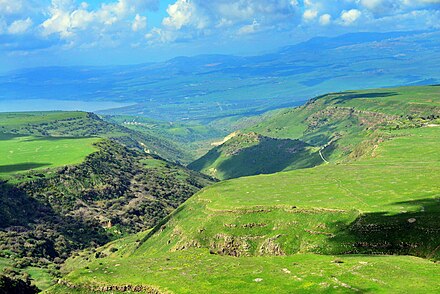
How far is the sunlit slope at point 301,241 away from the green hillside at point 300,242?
9.2 inches

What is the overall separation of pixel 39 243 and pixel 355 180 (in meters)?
124

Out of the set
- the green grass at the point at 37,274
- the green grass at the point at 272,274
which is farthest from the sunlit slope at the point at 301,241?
the green grass at the point at 37,274

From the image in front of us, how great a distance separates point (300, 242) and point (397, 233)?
21.7 metres

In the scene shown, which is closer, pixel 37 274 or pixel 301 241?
pixel 301 241

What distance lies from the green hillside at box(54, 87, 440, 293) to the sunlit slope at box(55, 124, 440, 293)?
235mm

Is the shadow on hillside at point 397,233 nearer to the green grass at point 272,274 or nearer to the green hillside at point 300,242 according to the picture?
the green hillside at point 300,242

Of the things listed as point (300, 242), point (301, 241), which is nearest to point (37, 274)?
point (300, 242)

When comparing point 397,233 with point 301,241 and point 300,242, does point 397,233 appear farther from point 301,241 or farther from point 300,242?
point 300,242

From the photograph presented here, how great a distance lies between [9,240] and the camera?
18138cm

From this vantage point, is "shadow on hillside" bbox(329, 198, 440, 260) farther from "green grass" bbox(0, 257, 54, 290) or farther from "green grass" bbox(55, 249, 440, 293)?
"green grass" bbox(0, 257, 54, 290)

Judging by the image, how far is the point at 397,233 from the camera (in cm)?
9162

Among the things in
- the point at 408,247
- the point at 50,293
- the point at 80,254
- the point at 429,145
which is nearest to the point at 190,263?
the point at 50,293

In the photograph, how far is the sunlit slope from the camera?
75688mm

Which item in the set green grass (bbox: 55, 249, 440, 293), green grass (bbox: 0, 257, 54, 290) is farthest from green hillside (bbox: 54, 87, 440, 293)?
green grass (bbox: 0, 257, 54, 290)
